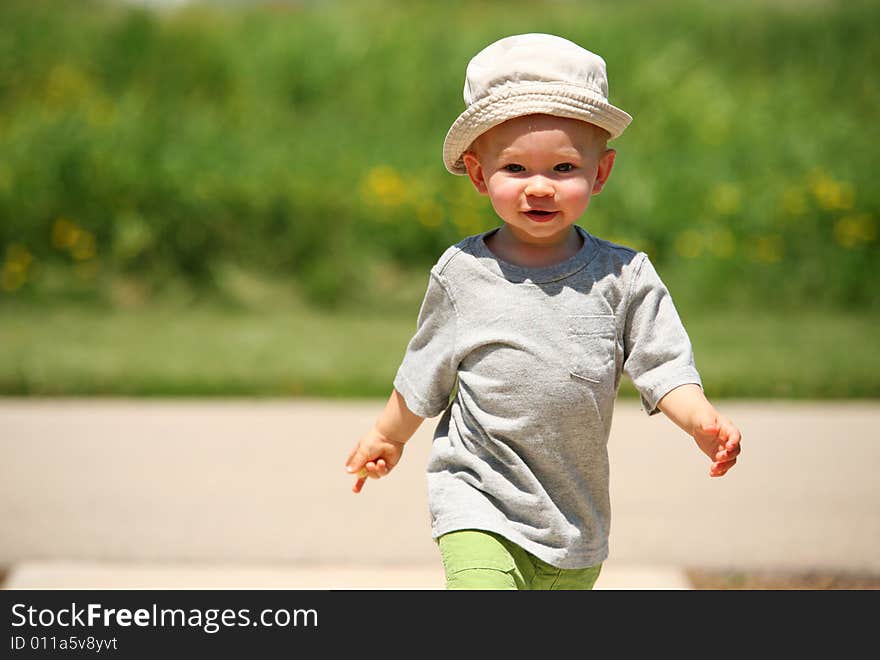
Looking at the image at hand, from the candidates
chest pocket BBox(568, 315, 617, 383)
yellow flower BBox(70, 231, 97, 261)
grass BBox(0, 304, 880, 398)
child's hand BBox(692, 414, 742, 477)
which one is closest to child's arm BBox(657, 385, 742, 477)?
child's hand BBox(692, 414, 742, 477)

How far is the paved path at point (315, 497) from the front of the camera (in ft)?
13.1

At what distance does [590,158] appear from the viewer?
254 cm

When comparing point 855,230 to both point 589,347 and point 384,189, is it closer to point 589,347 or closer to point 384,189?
point 384,189

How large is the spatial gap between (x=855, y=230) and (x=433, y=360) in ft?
20.3

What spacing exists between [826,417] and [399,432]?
11.2 ft

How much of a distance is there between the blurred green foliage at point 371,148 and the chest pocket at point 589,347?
564 cm

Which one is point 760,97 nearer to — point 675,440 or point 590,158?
point 675,440

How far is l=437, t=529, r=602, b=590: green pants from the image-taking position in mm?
2455

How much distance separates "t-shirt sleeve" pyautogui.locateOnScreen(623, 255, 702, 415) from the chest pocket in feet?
0.21

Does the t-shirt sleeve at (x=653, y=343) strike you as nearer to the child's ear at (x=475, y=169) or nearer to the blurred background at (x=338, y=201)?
the child's ear at (x=475, y=169)

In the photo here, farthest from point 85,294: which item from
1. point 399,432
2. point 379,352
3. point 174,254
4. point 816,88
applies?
point 816,88

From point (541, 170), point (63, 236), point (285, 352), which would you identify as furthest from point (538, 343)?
point (63, 236)

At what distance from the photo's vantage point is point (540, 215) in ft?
8.29

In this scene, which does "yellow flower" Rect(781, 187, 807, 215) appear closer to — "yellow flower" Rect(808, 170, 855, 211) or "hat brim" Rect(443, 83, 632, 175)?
"yellow flower" Rect(808, 170, 855, 211)
